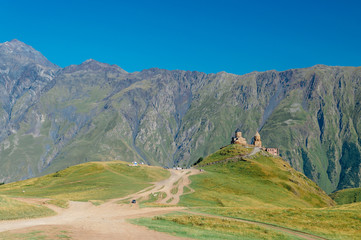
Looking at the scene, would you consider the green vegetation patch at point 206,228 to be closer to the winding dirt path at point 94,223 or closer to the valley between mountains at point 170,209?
the valley between mountains at point 170,209

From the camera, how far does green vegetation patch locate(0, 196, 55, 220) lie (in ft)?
190

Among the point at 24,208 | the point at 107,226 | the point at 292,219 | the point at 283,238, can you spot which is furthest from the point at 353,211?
the point at 24,208

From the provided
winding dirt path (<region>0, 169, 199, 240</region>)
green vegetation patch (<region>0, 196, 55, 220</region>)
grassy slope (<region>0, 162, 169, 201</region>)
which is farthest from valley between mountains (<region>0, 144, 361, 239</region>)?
grassy slope (<region>0, 162, 169, 201</region>)

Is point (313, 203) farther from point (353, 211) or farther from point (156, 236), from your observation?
point (156, 236)

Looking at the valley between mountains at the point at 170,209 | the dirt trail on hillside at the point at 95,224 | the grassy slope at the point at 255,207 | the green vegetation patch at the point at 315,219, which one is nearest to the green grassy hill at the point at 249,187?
the grassy slope at the point at 255,207

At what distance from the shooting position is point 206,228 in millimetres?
52562

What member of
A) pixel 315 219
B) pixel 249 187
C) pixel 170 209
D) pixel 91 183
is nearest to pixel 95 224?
pixel 170 209

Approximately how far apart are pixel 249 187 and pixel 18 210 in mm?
90662

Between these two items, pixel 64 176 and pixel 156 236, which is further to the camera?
pixel 64 176

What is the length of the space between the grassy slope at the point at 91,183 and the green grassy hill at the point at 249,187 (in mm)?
21048

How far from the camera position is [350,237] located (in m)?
51.6

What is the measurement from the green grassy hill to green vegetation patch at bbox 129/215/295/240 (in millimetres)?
31637

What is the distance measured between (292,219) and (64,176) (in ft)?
363

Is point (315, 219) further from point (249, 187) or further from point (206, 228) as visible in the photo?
point (249, 187)
